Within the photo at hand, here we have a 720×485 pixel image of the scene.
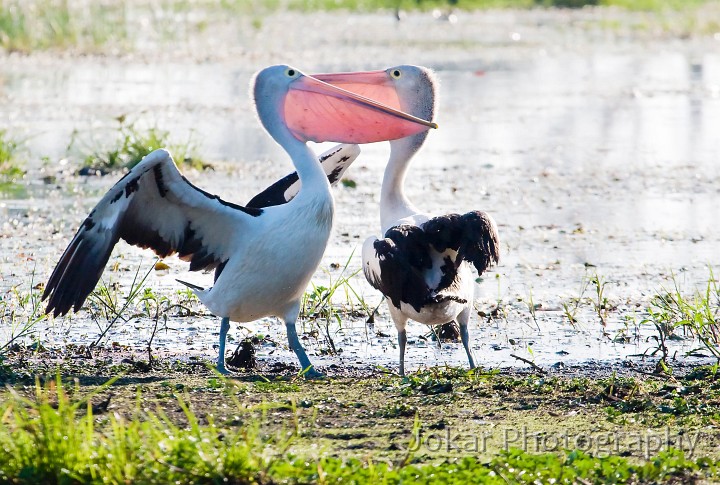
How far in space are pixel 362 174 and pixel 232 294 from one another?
19.3 feet

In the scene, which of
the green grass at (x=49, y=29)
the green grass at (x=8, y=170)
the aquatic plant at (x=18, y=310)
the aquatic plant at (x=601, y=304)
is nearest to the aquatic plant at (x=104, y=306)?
the aquatic plant at (x=18, y=310)

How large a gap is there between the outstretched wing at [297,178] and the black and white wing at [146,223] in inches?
26.8

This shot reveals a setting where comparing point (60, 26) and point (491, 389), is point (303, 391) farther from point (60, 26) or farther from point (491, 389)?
point (60, 26)

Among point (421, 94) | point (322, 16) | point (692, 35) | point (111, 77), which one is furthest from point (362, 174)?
point (322, 16)

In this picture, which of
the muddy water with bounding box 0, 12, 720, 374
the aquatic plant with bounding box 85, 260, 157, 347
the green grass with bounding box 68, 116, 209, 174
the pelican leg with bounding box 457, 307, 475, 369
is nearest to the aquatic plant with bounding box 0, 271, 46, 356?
the muddy water with bounding box 0, 12, 720, 374

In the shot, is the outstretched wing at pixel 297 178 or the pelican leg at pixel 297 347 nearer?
the pelican leg at pixel 297 347

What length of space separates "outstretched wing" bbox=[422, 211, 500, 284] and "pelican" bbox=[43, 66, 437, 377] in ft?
1.93

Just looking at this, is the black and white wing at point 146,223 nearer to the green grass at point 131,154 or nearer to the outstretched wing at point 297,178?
the outstretched wing at point 297,178

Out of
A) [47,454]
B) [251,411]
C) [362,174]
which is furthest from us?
[362,174]

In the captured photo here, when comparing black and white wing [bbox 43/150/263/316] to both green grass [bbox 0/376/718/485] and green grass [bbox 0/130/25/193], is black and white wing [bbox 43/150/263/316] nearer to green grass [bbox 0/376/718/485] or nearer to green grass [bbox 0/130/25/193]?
green grass [bbox 0/376/718/485]

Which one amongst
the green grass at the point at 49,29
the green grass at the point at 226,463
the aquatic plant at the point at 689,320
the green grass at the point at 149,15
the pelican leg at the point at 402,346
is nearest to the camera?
the green grass at the point at 226,463

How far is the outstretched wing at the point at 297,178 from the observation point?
22.0ft

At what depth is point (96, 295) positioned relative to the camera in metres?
6.96

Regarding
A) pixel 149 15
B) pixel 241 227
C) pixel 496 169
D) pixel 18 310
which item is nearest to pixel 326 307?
pixel 241 227
